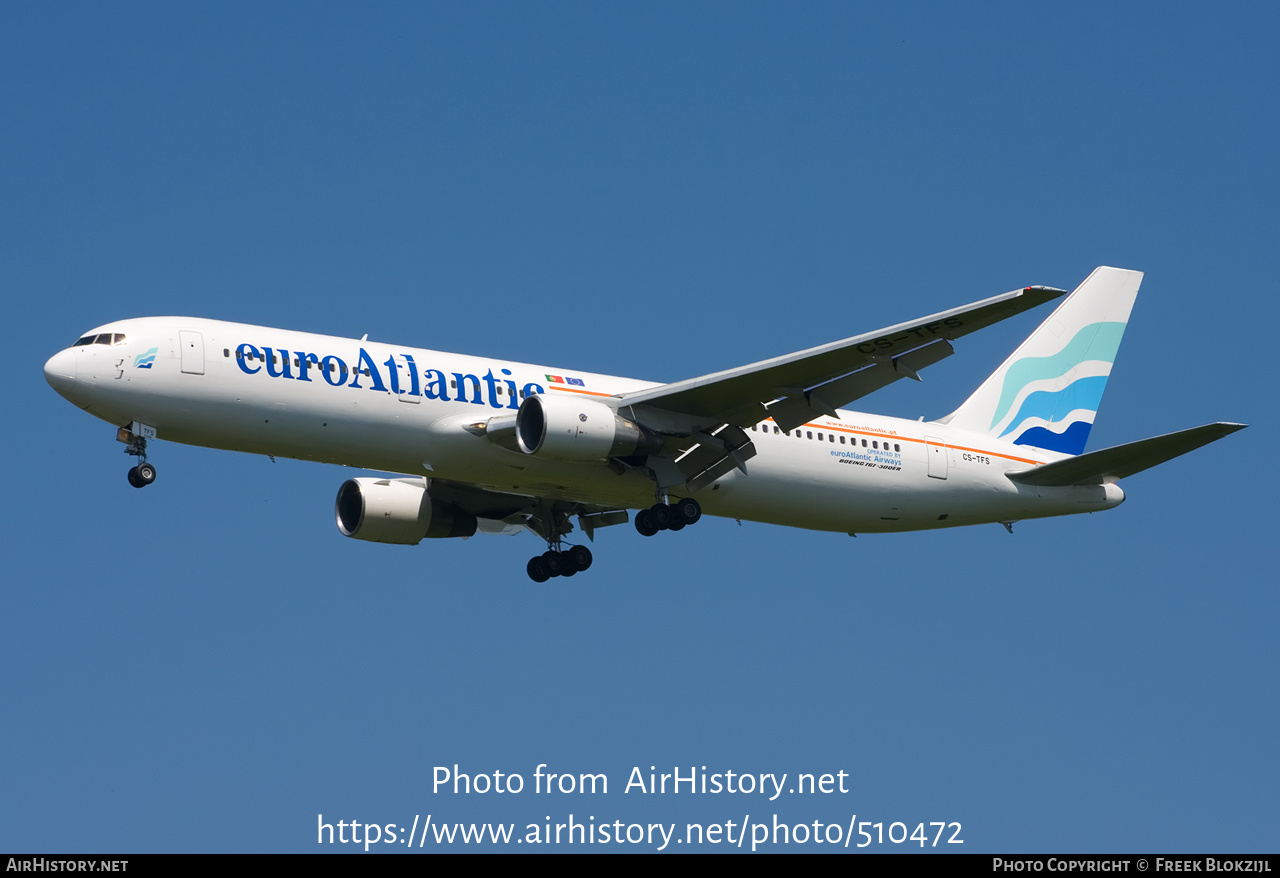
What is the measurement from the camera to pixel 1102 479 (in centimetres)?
3803

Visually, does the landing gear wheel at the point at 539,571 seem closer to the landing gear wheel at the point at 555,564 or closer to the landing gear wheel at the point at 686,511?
the landing gear wheel at the point at 555,564

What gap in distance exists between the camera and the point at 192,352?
1227 inches

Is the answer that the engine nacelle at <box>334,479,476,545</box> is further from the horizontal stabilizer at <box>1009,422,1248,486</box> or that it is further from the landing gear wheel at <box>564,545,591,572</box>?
the horizontal stabilizer at <box>1009,422,1248,486</box>

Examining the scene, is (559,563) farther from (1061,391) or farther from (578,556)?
(1061,391)

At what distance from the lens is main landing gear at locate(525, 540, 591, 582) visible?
3900 cm

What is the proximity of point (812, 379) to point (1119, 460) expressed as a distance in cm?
860

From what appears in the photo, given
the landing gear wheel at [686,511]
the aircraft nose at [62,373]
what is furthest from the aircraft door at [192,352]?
the landing gear wheel at [686,511]

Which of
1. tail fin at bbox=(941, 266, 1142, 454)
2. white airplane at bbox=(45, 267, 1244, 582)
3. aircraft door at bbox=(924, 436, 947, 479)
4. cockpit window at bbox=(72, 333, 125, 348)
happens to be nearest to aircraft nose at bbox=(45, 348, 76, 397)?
white airplane at bbox=(45, 267, 1244, 582)

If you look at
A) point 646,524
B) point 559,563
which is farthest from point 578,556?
point 646,524

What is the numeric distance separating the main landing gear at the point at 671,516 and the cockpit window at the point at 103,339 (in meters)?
11.8

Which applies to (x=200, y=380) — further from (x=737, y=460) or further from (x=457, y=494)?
(x=737, y=460)

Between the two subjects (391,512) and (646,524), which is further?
(391,512)

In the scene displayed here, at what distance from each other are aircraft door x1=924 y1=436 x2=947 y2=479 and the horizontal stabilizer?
6.31 feet

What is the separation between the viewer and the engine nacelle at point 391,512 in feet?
123
